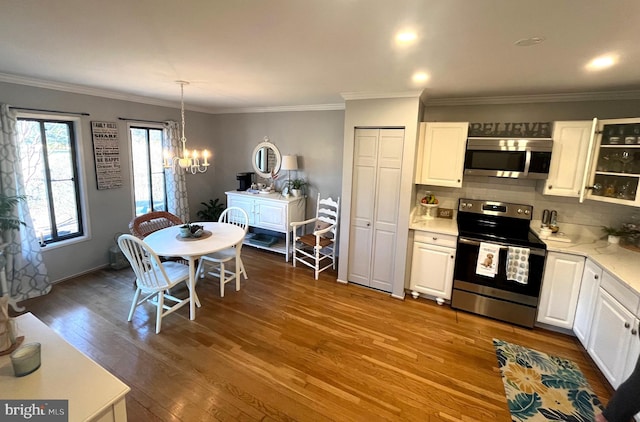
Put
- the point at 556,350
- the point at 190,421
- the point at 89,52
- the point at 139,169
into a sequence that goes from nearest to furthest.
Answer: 1. the point at 190,421
2. the point at 89,52
3. the point at 556,350
4. the point at 139,169

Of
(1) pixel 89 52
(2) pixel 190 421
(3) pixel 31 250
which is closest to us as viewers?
(2) pixel 190 421

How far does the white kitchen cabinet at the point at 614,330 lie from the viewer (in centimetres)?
206

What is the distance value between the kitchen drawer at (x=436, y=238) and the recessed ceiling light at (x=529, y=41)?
199 centimetres

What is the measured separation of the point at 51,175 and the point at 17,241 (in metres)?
0.86

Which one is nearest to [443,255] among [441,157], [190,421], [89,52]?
[441,157]

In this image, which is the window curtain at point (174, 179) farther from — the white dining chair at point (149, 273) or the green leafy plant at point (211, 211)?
the white dining chair at point (149, 273)

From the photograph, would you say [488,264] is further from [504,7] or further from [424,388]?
[504,7]

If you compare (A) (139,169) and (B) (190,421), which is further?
(A) (139,169)

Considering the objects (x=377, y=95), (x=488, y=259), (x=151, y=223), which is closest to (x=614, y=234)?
(x=488, y=259)

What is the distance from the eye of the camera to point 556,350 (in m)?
2.74

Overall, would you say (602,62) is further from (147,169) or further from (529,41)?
(147,169)

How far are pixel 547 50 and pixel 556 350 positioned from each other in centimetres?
261

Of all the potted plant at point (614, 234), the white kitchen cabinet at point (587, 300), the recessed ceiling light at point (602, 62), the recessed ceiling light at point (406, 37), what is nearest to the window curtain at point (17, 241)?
the recessed ceiling light at point (406, 37)

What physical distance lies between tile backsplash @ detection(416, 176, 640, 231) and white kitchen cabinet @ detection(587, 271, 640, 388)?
102cm
